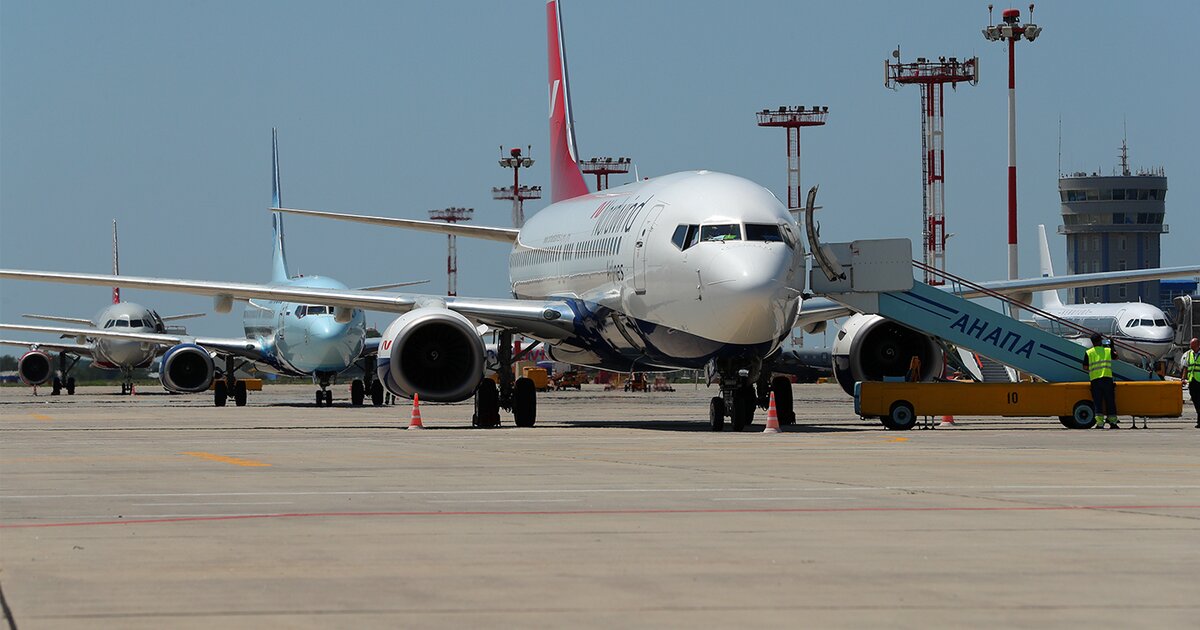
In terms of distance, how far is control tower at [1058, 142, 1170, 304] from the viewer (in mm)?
186500

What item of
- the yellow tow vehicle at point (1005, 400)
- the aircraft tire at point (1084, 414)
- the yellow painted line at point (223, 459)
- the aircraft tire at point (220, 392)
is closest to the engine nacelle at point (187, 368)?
the aircraft tire at point (220, 392)

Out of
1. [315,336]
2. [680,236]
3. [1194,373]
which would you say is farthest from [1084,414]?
[315,336]

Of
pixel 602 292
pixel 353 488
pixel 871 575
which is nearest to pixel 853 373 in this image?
pixel 602 292

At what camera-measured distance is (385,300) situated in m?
28.1

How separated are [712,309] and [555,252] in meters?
7.39

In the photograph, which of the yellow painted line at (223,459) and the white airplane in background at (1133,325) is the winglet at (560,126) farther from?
the white airplane in background at (1133,325)

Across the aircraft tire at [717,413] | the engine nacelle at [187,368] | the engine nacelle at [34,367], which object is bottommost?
the engine nacelle at [34,367]

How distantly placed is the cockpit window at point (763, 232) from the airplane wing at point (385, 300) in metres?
4.99

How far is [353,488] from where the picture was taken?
13.1 m

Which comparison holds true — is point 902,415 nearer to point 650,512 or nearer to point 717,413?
point 717,413

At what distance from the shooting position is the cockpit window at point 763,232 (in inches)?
892

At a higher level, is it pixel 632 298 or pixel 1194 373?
pixel 632 298

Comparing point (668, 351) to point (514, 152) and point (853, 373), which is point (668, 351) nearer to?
point (853, 373)

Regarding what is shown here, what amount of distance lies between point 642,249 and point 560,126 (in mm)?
13390
